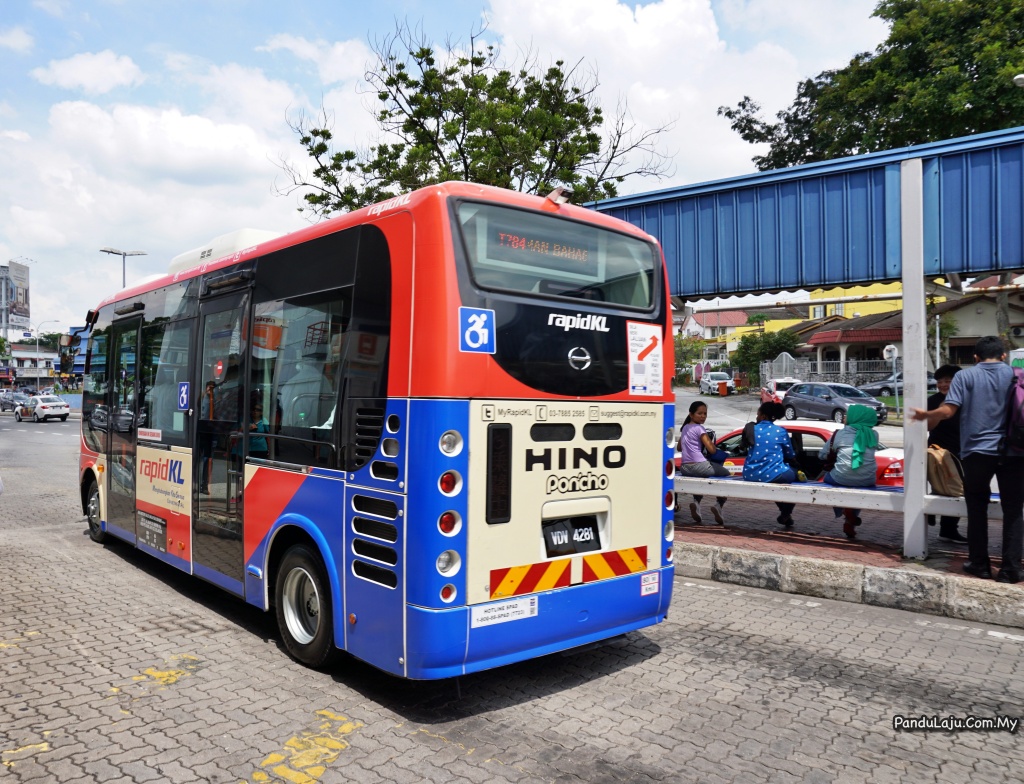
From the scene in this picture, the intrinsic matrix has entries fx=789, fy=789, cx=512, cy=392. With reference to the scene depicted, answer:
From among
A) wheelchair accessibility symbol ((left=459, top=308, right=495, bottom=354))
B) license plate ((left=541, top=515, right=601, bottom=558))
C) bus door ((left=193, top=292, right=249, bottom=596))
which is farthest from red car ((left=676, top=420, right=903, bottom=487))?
wheelchair accessibility symbol ((left=459, top=308, right=495, bottom=354))

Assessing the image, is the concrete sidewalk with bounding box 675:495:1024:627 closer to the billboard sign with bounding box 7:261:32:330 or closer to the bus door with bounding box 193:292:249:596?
the bus door with bounding box 193:292:249:596

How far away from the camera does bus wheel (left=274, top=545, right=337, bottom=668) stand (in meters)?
4.97

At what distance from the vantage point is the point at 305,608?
5.34 metres

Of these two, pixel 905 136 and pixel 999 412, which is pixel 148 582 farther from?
pixel 905 136

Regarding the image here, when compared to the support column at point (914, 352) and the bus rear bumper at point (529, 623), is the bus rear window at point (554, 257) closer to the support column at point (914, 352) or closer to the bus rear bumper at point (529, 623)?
the bus rear bumper at point (529, 623)

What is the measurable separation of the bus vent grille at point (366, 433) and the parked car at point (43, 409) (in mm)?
46388

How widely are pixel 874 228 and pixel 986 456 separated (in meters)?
3.16

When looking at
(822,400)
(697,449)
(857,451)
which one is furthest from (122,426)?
(822,400)

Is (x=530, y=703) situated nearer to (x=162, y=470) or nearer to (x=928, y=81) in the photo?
(x=162, y=470)

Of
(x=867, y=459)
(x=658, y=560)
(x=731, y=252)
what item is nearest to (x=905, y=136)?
(x=731, y=252)

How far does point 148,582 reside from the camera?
7613mm

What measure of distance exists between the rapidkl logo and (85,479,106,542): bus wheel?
2.01 meters

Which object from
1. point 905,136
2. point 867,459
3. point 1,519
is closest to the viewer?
point 867,459

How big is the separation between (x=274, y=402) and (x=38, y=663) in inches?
89.8
